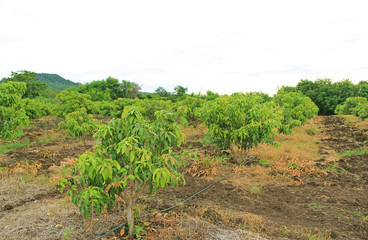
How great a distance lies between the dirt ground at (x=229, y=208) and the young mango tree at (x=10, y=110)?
151 centimetres

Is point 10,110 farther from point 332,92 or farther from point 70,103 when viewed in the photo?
point 332,92

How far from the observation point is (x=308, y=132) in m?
15.3

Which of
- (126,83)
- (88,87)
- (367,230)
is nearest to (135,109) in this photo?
(367,230)

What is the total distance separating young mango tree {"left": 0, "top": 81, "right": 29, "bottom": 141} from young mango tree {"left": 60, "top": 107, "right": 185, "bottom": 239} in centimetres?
555

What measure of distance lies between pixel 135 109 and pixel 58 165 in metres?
5.95

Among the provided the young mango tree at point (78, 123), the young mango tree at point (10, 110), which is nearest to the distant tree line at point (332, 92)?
the young mango tree at point (78, 123)

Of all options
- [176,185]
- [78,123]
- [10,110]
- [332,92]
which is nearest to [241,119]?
[176,185]

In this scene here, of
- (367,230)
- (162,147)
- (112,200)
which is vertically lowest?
(367,230)

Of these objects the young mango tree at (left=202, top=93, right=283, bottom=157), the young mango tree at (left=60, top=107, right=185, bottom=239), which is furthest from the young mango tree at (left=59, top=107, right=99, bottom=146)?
the young mango tree at (left=60, top=107, right=185, bottom=239)

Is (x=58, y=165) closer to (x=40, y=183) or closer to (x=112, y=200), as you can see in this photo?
(x=40, y=183)

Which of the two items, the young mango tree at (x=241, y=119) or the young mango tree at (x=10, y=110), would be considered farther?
the young mango tree at (x=10, y=110)

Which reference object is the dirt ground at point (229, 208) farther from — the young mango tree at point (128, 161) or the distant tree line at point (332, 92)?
the distant tree line at point (332, 92)

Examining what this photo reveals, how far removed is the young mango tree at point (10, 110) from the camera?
278 inches

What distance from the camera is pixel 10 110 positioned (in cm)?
735
